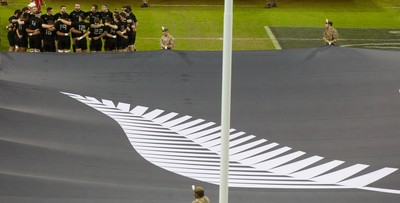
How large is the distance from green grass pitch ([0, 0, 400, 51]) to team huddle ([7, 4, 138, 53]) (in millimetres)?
2322

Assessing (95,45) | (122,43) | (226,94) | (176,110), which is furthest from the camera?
(122,43)

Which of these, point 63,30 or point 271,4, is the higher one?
point 271,4

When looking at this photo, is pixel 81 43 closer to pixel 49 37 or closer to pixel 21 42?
pixel 49 37

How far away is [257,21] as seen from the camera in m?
23.0

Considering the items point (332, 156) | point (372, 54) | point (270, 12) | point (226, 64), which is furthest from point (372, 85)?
point (270, 12)

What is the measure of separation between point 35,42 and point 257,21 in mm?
7634

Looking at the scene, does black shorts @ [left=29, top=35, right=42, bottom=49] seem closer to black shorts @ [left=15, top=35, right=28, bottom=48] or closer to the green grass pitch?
black shorts @ [left=15, top=35, right=28, bottom=48]

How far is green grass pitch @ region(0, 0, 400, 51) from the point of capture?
20750mm

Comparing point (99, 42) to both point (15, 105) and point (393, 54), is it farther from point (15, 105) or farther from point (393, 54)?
point (393, 54)

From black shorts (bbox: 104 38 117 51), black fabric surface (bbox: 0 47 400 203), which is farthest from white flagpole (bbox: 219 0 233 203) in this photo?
black shorts (bbox: 104 38 117 51)

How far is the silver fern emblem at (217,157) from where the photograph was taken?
410 inches

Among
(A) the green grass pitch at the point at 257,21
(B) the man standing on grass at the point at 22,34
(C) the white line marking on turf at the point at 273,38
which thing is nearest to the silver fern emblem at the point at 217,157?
(B) the man standing on grass at the point at 22,34

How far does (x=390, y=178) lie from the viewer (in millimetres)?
10414

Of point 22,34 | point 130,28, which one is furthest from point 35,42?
point 130,28
